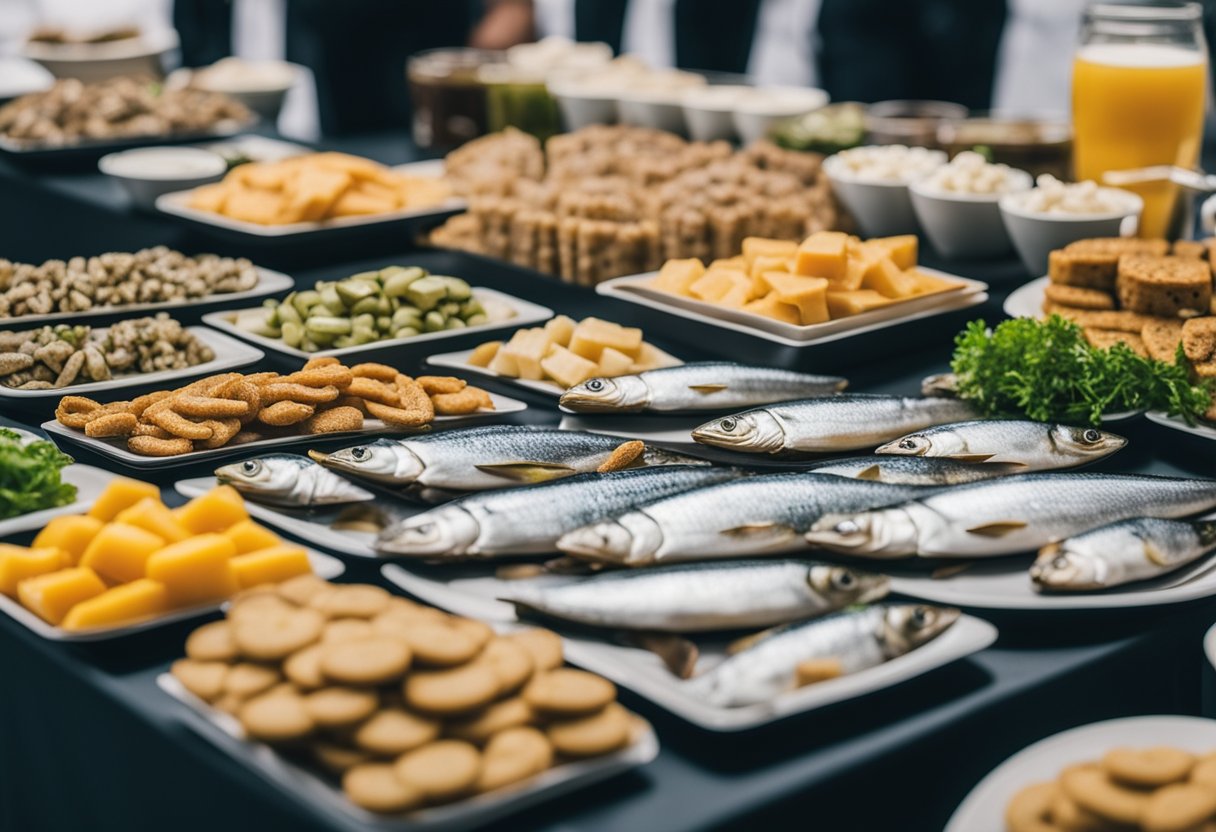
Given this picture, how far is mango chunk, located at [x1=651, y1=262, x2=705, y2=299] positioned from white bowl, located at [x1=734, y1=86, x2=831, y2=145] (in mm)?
1029

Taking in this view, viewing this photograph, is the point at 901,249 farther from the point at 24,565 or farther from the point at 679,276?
the point at 24,565

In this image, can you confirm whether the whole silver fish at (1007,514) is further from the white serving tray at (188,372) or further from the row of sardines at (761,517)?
the white serving tray at (188,372)

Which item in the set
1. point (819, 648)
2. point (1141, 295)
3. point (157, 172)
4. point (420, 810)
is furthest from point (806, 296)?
point (157, 172)

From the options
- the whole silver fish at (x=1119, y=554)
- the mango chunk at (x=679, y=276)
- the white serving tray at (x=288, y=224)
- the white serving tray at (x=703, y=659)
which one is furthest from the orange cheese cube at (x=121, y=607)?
the white serving tray at (x=288, y=224)

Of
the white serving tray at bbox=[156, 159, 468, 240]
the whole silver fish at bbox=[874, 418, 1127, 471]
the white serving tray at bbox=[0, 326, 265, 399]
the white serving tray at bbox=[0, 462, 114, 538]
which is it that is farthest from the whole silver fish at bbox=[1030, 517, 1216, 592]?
the white serving tray at bbox=[156, 159, 468, 240]

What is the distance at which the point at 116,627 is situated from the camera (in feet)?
3.96

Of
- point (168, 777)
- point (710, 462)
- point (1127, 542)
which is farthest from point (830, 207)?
point (168, 777)

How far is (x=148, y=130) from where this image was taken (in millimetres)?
3709

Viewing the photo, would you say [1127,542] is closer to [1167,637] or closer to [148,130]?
[1167,637]

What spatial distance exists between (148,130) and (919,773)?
3.18m

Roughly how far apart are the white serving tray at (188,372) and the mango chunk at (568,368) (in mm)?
445

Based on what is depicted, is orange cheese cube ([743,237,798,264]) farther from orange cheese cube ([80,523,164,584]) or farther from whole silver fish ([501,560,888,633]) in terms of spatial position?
orange cheese cube ([80,523,164,584])

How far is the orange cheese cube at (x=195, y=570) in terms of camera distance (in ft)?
4.01

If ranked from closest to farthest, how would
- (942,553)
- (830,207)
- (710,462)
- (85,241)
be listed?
(942,553)
(710,462)
(830,207)
(85,241)
